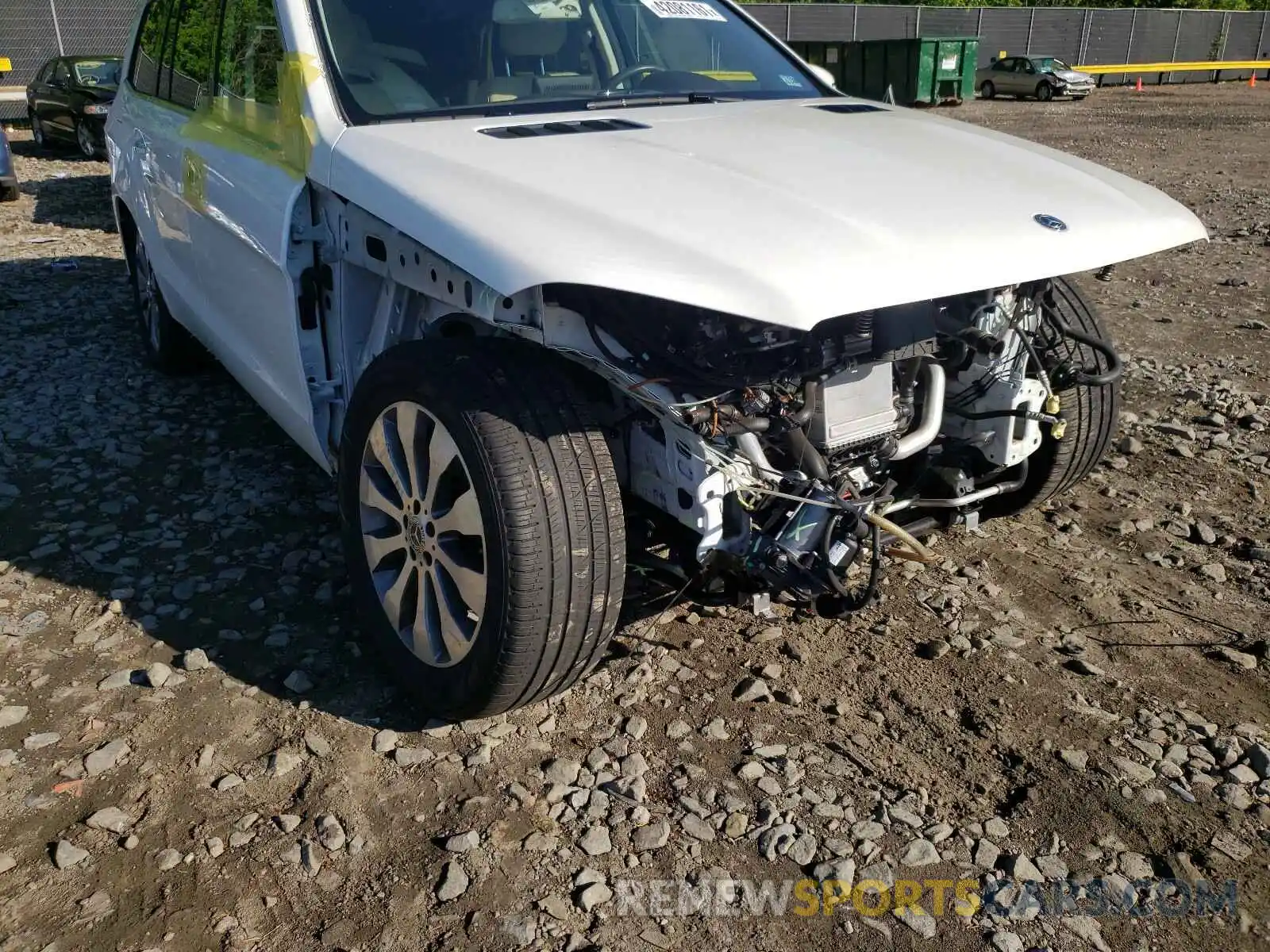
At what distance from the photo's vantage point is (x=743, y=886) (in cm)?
233

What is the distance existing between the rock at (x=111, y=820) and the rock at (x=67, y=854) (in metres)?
0.07

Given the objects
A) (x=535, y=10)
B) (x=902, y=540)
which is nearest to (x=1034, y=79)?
(x=535, y=10)

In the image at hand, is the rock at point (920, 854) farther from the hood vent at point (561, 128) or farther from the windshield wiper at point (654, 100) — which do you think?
the windshield wiper at point (654, 100)

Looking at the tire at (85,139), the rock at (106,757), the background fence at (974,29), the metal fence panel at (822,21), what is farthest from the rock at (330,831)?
the metal fence panel at (822,21)

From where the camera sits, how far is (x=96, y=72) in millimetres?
13805

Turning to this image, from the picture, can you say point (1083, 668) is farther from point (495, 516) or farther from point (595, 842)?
point (495, 516)

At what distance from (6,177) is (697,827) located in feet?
35.5

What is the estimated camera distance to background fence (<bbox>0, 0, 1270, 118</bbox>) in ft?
63.1

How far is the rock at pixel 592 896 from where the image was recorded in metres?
2.28

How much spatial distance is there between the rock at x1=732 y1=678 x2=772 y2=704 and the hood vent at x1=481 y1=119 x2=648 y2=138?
5.10 ft

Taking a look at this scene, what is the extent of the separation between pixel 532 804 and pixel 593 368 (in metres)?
1.04

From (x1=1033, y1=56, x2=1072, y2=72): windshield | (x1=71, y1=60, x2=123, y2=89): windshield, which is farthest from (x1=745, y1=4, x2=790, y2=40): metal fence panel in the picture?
(x1=71, y1=60, x2=123, y2=89): windshield

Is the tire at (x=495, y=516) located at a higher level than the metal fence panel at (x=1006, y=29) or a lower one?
higher

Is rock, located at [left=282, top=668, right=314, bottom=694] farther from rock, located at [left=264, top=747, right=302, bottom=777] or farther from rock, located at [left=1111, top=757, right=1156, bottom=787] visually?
rock, located at [left=1111, top=757, right=1156, bottom=787]
